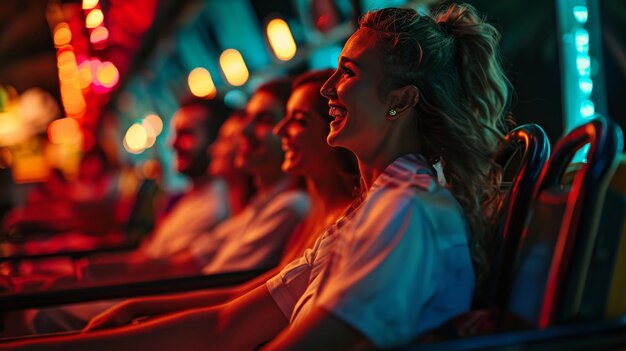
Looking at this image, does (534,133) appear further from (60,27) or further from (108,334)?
(60,27)

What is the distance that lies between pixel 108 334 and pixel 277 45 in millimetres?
3552

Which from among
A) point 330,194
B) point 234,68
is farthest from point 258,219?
point 234,68

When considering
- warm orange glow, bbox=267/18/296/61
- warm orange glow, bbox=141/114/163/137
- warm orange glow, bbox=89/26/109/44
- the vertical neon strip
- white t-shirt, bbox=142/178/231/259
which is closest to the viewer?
the vertical neon strip

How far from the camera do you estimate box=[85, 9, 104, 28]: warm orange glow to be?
6.38m

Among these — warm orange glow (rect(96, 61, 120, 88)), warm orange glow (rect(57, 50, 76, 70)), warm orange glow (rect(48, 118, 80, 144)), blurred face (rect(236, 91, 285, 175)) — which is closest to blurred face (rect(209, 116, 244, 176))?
blurred face (rect(236, 91, 285, 175))

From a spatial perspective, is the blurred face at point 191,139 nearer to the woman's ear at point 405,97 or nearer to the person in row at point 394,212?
the person in row at point 394,212

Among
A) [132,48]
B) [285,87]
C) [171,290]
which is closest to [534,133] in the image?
[171,290]

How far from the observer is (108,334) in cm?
170

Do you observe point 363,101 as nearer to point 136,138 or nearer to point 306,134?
point 306,134

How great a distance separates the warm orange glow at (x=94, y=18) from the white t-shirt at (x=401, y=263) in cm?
536

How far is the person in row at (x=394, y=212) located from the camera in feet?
4.20

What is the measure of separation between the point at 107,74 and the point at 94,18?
3.26 meters

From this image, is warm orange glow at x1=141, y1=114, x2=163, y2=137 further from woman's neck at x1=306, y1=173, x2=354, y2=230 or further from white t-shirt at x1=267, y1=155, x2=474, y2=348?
white t-shirt at x1=267, y1=155, x2=474, y2=348

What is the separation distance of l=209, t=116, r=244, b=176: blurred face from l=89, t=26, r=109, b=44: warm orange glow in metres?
3.38
